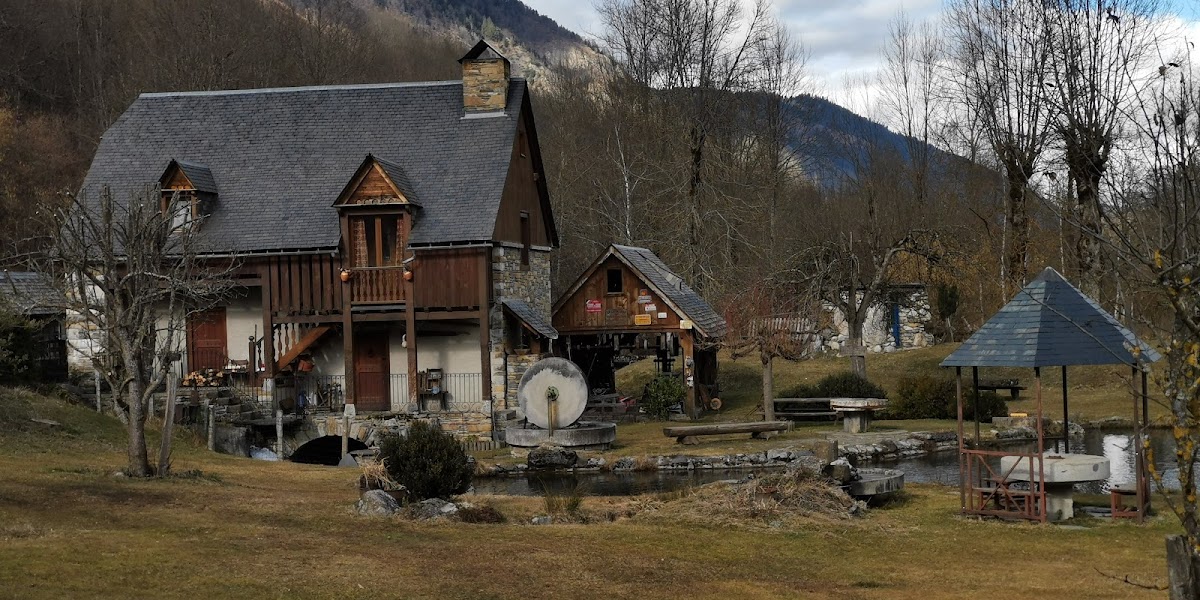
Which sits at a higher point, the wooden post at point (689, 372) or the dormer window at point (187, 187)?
the dormer window at point (187, 187)

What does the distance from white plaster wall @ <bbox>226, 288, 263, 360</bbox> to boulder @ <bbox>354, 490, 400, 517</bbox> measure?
17663 mm

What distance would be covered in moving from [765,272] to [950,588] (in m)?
36.1

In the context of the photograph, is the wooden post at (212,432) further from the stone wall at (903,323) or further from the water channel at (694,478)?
the stone wall at (903,323)

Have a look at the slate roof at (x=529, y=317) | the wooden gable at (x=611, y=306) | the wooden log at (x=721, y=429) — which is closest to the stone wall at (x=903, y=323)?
the wooden gable at (x=611, y=306)

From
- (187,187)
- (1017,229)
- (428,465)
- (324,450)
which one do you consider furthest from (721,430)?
(1017,229)

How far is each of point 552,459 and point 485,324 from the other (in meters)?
6.59

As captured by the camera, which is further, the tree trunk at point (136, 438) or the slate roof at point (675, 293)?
the slate roof at point (675, 293)

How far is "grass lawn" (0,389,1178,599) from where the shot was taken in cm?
1253

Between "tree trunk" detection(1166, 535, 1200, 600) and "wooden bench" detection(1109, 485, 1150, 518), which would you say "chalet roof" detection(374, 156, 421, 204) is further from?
"tree trunk" detection(1166, 535, 1200, 600)

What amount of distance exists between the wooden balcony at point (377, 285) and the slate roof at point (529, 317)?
9.25 ft

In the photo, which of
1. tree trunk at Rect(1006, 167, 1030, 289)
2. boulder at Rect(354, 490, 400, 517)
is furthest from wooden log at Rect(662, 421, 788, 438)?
tree trunk at Rect(1006, 167, 1030, 289)

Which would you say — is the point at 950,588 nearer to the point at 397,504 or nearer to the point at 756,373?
the point at 397,504

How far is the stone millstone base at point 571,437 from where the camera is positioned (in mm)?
28781

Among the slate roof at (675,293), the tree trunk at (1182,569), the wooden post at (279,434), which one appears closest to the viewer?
the tree trunk at (1182,569)
